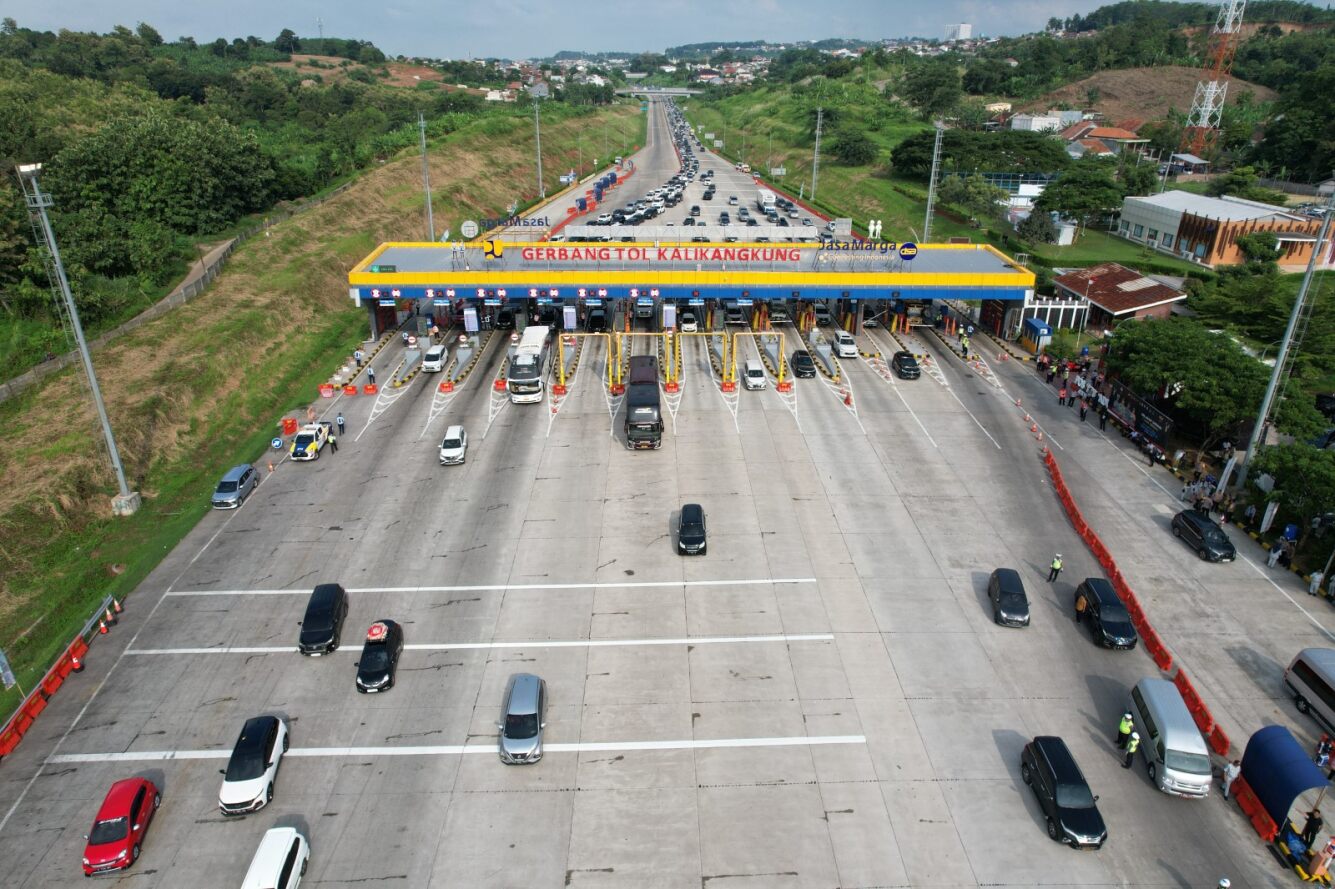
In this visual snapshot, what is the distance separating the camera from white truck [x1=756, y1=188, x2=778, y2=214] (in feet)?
394

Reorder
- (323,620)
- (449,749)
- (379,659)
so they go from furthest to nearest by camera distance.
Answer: (323,620) → (379,659) → (449,749)

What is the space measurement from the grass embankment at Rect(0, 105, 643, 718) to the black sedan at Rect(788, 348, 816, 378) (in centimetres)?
3788

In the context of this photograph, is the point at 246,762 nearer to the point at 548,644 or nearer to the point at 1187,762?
the point at 548,644

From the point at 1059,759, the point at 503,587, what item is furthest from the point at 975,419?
the point at 503,587

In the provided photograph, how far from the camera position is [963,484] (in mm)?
47250


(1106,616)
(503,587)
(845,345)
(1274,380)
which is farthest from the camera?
(845,345)

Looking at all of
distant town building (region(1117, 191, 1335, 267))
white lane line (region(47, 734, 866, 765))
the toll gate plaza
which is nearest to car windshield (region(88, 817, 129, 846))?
white lane line (region(47, 734, 866, 765))

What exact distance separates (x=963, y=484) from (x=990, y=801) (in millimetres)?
23747

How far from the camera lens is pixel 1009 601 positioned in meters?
34.9

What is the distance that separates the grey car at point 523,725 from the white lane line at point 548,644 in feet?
14.6

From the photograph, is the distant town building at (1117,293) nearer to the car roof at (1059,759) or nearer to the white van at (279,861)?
the car roof at (1059,759)

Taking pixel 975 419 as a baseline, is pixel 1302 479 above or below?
above

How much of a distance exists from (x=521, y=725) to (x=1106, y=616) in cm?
2470

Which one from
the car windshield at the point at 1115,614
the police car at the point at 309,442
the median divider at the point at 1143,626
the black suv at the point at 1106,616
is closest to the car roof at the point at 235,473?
the police car at the point at 309,442
